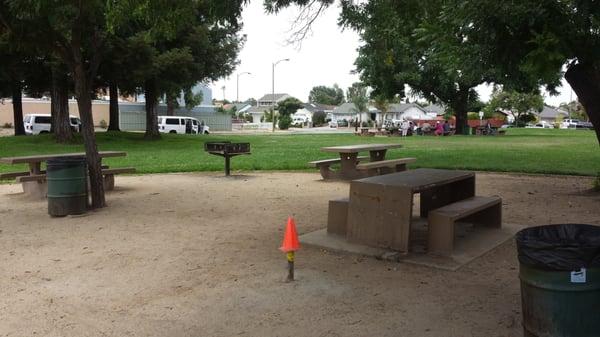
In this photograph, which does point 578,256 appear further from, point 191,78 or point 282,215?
point 191,78

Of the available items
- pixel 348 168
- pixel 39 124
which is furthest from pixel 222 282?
pixel 39 124

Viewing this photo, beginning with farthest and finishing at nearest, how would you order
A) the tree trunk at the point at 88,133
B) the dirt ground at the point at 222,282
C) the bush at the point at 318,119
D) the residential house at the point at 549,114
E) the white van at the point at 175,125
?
1. the residential house at the point at 549,114
2. the bush at the point at 318,119
3. the white van at the point at 175,125
4. the tree trunk at the point at 88,133
5. the dirt ground at the point at 222,282

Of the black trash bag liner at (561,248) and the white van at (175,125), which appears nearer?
the black trash bag liner at (561,248)

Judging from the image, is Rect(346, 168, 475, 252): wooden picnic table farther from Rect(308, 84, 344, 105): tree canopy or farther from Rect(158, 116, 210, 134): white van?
Rect(308, 84, 344, 105): tree canopy

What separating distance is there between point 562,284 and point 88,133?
7633 millimetres

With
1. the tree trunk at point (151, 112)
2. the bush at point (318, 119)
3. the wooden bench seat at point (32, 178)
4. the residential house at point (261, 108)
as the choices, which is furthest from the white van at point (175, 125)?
the residential house at point (261, 108)

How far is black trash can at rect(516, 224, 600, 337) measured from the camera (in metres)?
3.03

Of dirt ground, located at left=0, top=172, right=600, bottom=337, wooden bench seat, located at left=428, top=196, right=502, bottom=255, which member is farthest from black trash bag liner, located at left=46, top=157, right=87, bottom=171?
wooden bench seat, located at left=428, top=196, right=502, bottom=255

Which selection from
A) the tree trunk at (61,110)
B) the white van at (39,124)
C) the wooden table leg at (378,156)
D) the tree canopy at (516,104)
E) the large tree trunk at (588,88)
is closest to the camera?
the large tree trunk at (588,88)

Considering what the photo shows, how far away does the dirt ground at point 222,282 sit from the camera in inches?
164

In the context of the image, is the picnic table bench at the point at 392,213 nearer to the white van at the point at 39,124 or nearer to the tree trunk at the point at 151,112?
the tree trunk at the point at 151,112

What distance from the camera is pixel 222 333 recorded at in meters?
4.03

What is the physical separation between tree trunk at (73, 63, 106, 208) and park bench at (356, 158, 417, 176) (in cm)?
525

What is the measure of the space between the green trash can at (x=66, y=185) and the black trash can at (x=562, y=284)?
6.88m
